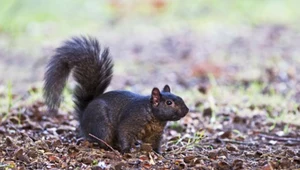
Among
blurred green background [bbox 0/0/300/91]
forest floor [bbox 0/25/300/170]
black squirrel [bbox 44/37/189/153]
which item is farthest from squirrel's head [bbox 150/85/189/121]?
blurred green background [bbox 0/0/300/91]

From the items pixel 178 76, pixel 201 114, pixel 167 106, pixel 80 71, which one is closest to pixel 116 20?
pixel 178 76

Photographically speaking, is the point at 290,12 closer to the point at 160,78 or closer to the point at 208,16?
the point at 208,16

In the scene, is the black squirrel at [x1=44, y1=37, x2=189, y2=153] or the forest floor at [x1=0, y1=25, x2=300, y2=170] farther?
the black squirrel at [x1=44, y1=37, x2=189, y2=153]

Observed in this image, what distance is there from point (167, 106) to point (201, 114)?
1476 millimetres

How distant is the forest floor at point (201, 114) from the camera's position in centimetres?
355

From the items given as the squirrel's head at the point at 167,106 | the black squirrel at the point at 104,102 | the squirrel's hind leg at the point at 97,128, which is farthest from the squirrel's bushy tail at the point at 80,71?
the squirrel's head at the point at 167,106

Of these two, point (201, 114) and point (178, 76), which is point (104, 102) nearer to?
point (201, 114)

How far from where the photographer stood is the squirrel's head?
3.73 metres

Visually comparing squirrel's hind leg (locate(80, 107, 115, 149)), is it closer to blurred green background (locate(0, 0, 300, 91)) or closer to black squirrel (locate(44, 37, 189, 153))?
black squirrel (locate(44, 37, 189, 153))

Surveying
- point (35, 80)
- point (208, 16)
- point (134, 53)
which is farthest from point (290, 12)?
point (35, 80)

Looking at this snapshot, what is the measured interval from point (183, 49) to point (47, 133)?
496cm

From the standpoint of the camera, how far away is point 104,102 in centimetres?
402

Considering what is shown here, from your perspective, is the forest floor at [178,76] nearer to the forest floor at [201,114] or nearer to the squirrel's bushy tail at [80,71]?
the forest floor at [201,114]

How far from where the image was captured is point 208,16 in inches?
456
